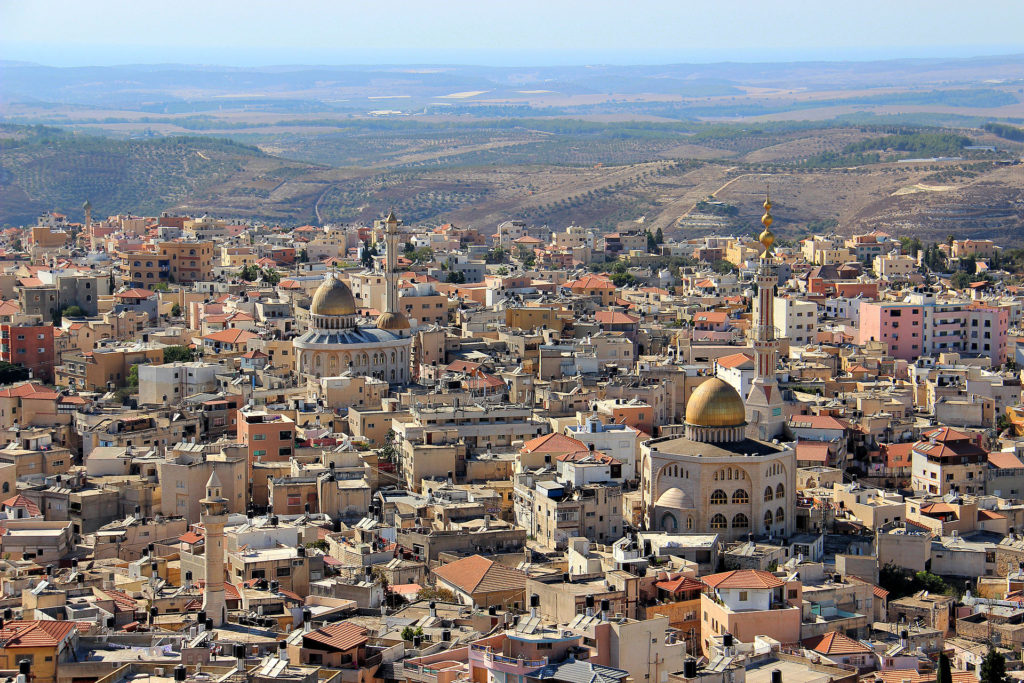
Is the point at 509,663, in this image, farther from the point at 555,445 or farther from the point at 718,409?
the point at 555,445

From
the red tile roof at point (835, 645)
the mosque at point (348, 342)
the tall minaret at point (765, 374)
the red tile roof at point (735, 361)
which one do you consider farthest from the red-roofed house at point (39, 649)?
the red tile roof at point (735, 361)

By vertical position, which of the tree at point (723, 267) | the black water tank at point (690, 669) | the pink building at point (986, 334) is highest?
the black water tank at point (690, 669)

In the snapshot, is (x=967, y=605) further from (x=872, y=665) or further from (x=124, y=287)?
(x=124, y=287)

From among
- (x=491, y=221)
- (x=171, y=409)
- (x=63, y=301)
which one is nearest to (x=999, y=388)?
(x=171, y=409)

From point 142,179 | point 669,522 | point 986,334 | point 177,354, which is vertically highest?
point 177,354

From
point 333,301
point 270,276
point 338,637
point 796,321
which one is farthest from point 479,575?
point 270,276

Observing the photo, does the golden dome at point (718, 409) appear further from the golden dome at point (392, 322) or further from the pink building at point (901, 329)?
the pink building at point (901, 329)
